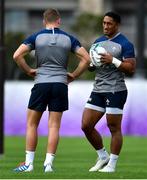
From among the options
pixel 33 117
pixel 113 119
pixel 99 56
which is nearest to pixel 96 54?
pixel 99 56

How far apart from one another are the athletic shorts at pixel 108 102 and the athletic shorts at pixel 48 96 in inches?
16.5

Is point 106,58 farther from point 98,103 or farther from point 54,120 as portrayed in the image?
point 54,120

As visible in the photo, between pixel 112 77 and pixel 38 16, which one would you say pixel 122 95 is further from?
pixel 38 16

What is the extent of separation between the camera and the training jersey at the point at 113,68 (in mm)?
11977

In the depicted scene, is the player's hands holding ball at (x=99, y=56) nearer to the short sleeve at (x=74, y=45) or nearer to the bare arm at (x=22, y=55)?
the short sleeve at (x=74, y=45)

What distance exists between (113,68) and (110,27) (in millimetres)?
489

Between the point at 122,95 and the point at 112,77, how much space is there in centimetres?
25

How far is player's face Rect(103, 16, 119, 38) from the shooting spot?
12016mm

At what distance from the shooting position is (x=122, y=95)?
12094mm

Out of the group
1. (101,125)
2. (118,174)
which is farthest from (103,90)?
(101,125)

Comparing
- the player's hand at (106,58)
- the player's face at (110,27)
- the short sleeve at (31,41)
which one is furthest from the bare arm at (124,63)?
the short sleeve at (31,41)

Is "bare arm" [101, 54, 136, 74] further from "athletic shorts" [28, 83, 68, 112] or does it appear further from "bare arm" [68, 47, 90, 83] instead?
"athletic shorts" [28, 83, 68, 112]

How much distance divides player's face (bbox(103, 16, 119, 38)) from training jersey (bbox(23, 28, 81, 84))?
0.42m

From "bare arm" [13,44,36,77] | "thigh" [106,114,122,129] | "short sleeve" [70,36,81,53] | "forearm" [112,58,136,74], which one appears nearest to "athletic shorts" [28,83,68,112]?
"bare arm" [13,44,36,77]
